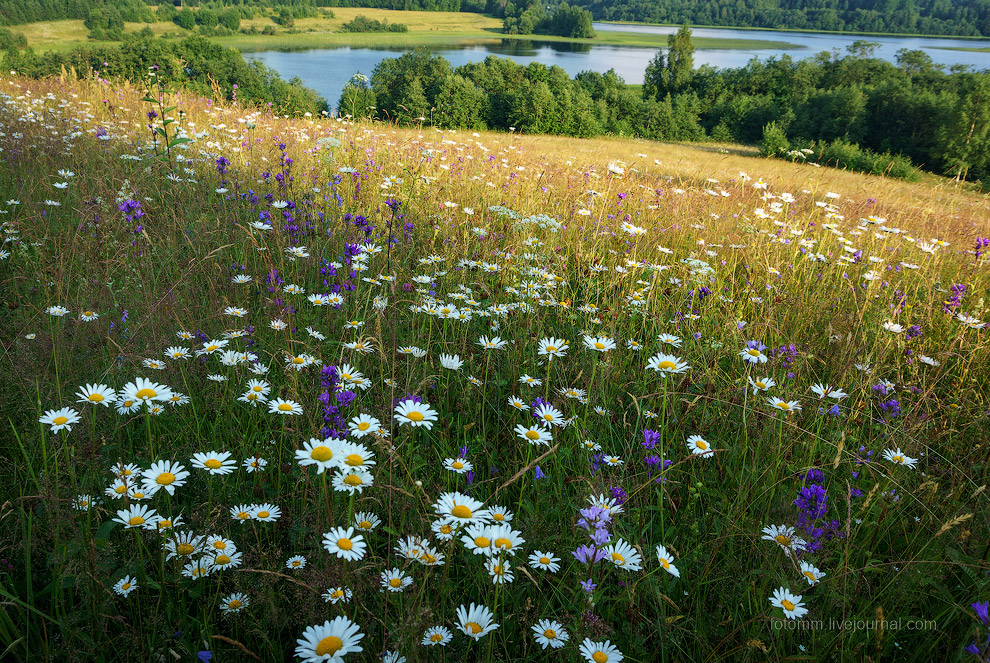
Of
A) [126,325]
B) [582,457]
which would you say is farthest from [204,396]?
[582,457]

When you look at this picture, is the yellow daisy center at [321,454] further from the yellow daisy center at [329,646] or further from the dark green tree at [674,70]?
the dark green tree at [674,70]

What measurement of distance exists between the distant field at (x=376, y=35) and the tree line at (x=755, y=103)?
28892mm

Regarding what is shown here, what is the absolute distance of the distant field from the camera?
4271cm

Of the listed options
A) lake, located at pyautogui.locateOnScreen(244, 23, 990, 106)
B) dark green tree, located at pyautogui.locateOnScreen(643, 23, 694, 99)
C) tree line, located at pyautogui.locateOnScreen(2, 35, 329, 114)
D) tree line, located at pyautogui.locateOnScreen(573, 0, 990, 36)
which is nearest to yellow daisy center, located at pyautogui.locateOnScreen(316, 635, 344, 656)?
lake, located at pyautogui.locateOnScreen(244, 23, 990, 106)

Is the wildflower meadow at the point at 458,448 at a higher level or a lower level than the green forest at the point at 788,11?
lower

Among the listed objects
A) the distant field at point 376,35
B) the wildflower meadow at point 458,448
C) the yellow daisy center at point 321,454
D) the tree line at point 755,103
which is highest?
the distant field at point 376,35

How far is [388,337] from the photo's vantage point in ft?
8.02

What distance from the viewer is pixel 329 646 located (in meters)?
0.89

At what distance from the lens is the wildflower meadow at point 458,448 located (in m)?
1.18

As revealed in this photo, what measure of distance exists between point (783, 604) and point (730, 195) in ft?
18.7

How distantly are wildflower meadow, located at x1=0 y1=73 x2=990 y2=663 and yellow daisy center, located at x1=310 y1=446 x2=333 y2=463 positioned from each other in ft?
0.10

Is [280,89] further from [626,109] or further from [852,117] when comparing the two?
[852,117]

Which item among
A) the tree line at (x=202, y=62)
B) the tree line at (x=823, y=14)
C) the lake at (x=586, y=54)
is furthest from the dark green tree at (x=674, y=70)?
the tree line at (x=202, y=62)

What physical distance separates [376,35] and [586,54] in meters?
32.9
